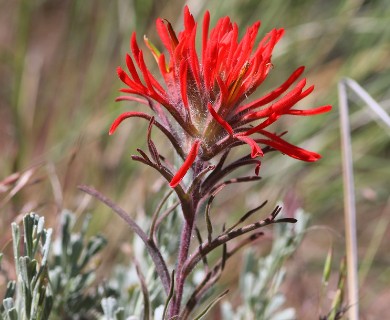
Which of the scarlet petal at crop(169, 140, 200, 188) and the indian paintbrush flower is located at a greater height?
the indian paintbrush flower

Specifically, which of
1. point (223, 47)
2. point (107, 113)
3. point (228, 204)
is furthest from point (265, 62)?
point (228, 204)

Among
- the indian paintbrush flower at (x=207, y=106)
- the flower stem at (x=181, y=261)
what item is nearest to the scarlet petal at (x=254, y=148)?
the indian paintbrush flower at (x=207, y=106)

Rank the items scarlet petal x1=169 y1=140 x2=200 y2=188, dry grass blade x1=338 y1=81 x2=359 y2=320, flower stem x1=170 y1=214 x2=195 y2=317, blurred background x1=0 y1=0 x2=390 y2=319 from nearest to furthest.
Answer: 1. scarlet petal x1=169 y1=140 x2=200 y2=188
2. flower stem x1=170 y1=214 x2=195 y2=317
3. dry grass blade x1=338 y1=81 x2=359 y2=320
4. blurred background x1=0 y1=0 x2=390 y2=319

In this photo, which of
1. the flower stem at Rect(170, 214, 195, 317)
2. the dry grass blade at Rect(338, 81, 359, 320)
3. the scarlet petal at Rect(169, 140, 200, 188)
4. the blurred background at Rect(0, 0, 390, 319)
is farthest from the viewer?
the blurred background at Rect(0, 0, 390, 319)

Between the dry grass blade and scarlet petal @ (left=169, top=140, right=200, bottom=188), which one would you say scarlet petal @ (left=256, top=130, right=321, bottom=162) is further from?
the dry grass blade

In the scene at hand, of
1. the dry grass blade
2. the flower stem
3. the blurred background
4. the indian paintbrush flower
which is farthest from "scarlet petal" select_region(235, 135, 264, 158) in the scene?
the blurred background

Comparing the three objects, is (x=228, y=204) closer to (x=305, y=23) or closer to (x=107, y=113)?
(x=107, y=113)
